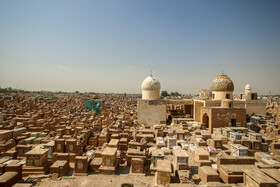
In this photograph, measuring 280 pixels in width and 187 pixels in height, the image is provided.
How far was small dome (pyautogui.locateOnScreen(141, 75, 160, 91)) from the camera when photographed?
2119 centimetres

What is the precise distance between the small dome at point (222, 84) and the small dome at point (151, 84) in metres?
7.01

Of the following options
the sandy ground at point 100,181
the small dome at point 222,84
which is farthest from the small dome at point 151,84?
the sandy ground at point 100,181

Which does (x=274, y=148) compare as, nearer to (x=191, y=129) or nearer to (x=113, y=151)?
(x=191, y=129)

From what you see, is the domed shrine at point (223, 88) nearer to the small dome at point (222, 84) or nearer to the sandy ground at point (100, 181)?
the small dome at point (222, 84)

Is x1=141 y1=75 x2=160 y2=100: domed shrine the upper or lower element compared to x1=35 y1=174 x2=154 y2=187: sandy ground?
upper

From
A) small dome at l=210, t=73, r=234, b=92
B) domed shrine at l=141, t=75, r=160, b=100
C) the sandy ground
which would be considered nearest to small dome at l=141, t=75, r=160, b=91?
domed shrine at l=141, t=75, r=160, b=100

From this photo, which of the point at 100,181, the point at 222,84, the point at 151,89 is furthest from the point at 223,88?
the point at 100,181

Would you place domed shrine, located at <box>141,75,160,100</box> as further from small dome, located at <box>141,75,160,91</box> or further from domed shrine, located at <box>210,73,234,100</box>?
domed shrine, located at <box>210,73,234,100</box>

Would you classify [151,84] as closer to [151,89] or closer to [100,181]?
[151,89]

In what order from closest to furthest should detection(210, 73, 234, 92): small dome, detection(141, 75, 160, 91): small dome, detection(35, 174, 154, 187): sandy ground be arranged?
1. detection(35, 174, 154, 187): sandy ground
2. detection(210, 73, 234, 92): small dome
3. detection(141, 75, 160, 91): small dome

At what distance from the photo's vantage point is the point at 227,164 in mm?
8430

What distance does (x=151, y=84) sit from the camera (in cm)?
2125

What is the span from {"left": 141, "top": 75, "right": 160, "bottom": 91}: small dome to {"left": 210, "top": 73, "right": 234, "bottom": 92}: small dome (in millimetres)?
7009

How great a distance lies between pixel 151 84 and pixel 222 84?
853 cm
